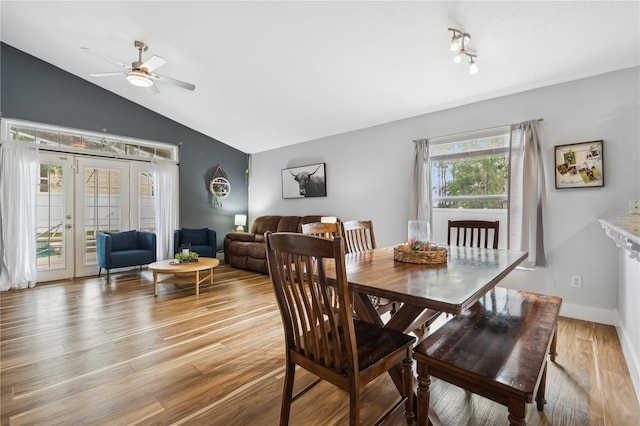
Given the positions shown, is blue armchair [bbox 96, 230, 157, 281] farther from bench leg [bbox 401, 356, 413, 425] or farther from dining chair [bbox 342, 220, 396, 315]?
bench leg [bbox 401, 356, 413, 425]

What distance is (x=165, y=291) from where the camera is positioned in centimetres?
390

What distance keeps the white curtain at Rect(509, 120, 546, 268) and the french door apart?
19.0 ft

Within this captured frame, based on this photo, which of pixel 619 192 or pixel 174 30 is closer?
pixel 619 192

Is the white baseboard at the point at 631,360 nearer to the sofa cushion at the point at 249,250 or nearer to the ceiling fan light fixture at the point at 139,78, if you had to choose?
the sofa cushion at the point at 249,250

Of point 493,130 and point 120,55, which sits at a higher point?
point 120,55

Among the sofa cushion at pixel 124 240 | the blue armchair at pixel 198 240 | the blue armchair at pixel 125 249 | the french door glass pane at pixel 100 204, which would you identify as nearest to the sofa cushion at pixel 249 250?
the blue armchair at pixel 198 240

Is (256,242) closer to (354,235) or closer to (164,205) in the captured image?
(164,205)

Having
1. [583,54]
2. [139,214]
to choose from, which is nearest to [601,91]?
[583,54]

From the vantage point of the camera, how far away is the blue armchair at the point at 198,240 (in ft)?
16.7

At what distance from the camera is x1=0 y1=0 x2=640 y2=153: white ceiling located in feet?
7.55

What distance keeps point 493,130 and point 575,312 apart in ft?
6.80

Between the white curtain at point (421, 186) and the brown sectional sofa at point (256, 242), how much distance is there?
5.47 ft

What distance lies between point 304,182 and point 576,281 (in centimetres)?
405

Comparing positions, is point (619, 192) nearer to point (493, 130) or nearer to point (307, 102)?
point (493, 130)
